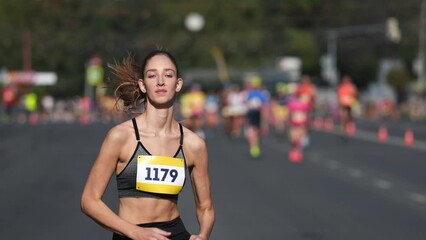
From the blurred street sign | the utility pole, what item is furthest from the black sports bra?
the blurred street sign

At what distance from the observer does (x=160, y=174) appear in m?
5.57

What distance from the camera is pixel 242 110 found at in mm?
39469

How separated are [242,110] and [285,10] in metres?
83.1

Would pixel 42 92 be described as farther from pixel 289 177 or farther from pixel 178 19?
pixel 289 177

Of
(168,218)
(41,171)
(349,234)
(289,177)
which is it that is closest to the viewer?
(168,218)

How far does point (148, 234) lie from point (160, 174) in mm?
299

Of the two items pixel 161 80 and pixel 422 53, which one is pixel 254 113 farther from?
pixel 422 53

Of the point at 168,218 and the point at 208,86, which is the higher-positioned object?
the point at 168,218

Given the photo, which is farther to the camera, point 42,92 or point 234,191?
point 42,92

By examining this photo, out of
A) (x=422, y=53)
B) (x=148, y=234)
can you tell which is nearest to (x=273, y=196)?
(x=148, y=234)

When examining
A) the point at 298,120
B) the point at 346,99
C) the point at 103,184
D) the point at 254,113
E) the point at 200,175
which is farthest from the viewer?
the point at 346,99

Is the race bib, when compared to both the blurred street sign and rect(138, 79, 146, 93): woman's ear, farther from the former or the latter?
the blurred street sign

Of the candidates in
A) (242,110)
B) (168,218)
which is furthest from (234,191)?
(242,110)

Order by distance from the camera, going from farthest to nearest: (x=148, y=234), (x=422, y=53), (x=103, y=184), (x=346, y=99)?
1. (x=422, y=53)
2. (x=346, y=99)
3. (x=103, y=184)
4. (x=148, y=234)
